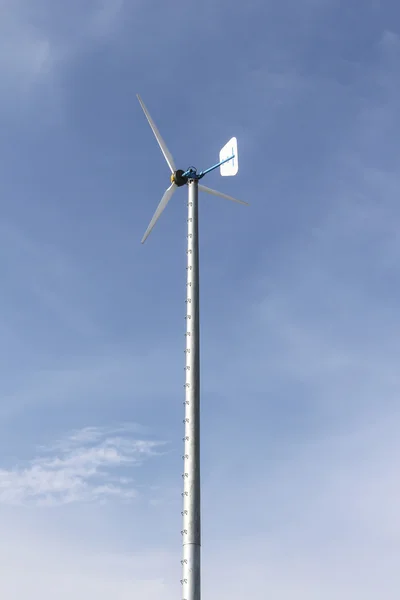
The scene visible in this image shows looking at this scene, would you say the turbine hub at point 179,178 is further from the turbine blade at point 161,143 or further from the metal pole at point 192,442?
the metal pole at point 192,442

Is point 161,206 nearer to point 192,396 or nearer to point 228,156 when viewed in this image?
point 228,156

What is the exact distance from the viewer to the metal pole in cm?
3459

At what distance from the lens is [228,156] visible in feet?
180

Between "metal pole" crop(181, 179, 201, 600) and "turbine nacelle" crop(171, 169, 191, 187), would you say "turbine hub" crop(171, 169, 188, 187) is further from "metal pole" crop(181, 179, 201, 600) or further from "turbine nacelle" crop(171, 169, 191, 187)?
"metal pole" crop(181, 179, 201, 600)

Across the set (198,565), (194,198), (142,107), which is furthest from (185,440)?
(142,107)

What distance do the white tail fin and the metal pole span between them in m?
11.1

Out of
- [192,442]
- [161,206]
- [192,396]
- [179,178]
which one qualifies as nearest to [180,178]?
[179,178]

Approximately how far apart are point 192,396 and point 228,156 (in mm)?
25388

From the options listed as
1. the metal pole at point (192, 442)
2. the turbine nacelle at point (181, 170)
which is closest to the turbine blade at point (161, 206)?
the turbine nacelle at point (181, 170)

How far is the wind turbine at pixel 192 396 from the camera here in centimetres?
3475

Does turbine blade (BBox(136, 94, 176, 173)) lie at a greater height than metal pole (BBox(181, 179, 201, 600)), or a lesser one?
greater

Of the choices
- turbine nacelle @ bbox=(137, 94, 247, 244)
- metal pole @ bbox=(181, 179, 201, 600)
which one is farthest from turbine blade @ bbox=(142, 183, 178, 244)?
metal pole @ bbox=(181, 179, 201, 600)

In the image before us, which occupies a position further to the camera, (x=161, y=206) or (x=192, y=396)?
(x=161, y=206)

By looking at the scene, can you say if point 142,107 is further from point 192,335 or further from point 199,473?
point 199,473
